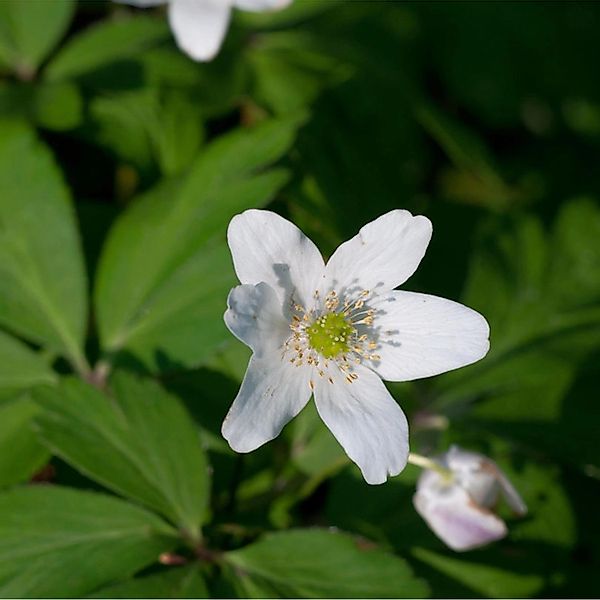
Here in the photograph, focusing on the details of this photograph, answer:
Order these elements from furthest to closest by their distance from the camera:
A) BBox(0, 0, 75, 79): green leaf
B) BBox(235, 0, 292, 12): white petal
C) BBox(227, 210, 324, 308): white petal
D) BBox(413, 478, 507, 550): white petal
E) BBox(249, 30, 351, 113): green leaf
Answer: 1. BBox(249, 30, 351, 113): green leaf
2. BBox(0, 0, 75, 79): green leaf
3. BBox(235, 0, 292, 12): white petal
4. BBox(413, 478, 507, 550): white petal
5. BBox(227, 210, 324, 308): white petal

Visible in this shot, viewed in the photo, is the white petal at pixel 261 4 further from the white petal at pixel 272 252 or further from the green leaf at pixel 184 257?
the white petal at pixel 272 252

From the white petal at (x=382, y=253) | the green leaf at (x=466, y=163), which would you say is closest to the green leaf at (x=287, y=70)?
the green leaf at (x=466, y=163)

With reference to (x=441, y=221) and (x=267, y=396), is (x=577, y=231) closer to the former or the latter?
(x=441, y=221)

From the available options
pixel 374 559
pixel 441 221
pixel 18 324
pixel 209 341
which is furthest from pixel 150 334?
pixel 441 221


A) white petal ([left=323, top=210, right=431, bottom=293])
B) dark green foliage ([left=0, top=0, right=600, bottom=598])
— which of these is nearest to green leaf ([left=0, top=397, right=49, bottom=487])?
dark green foliage ([left=0, top=0, right=600, bottom=598])

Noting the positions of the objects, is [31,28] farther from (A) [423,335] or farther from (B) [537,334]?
(B) [537,334]

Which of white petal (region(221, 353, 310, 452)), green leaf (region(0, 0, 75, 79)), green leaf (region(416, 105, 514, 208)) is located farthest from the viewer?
green leaf (region(416, 105, 514, 208))

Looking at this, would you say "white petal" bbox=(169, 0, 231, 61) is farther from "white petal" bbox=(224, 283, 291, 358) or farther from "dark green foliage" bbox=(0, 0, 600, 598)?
"white petal" bbox=(224, 283, 291, 358)

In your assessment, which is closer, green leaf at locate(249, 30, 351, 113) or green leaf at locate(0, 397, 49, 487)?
green leaf at locate(0, 397, 49, 487)
